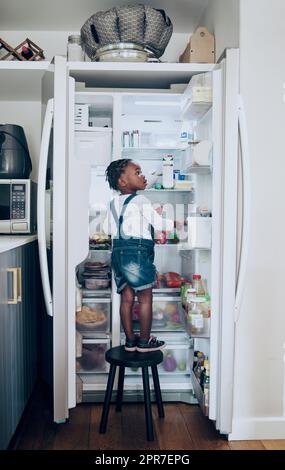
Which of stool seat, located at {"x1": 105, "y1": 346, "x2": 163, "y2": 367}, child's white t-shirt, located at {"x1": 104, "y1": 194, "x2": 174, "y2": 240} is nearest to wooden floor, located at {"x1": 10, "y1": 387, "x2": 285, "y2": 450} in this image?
stool seat, located at {"x1": 105, "y1": 346, "x2": 163, "y2": 367}

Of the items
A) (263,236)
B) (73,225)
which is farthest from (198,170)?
(73,225)

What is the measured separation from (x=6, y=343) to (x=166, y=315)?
1.11 meters

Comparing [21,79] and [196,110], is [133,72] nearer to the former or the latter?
[196,110]

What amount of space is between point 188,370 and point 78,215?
46.1 inches

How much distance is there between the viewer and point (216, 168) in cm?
236

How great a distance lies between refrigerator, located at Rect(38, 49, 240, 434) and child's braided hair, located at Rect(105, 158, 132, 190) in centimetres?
7

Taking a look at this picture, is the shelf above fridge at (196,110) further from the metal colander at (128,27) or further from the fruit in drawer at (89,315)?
the fruit in drawer at (89,315)

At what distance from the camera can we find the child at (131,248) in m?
2.63

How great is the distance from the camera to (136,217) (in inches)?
106

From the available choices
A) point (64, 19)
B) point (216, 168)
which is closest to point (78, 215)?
point (216, 168)

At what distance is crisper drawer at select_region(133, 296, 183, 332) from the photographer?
9.48 feet

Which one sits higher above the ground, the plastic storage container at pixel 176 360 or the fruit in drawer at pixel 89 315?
the fruit in drawer at pixel 89 315

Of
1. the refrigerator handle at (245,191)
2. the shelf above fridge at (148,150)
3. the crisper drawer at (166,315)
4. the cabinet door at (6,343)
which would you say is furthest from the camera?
the crisper drawer at (166,315)

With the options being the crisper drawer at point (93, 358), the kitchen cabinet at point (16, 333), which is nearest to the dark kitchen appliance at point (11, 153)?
the kitchen cabinet at point (16, 333)
